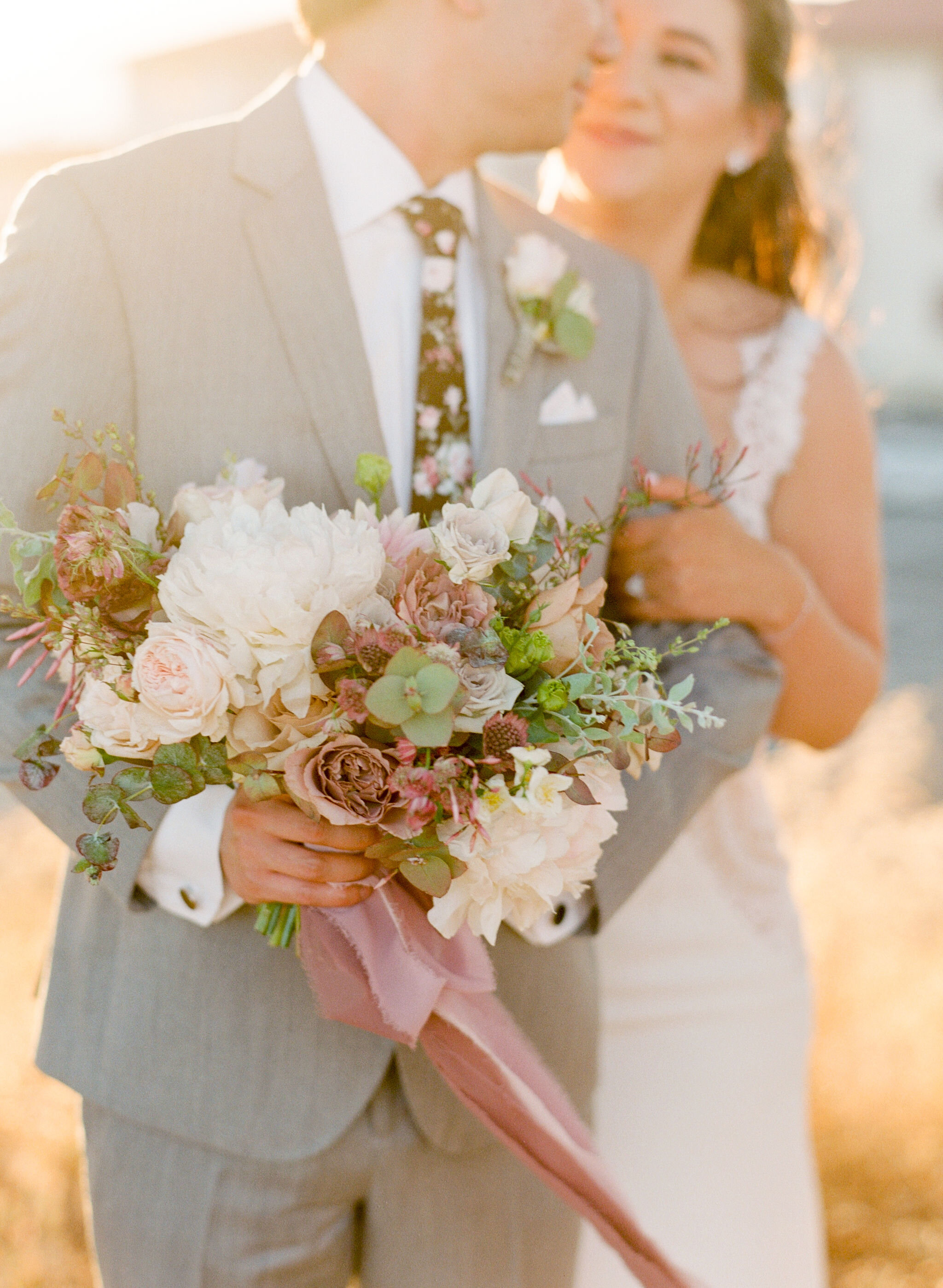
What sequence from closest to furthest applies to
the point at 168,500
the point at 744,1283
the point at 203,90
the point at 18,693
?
the point at 18,693, the point at 168,500, the point at 744,1283, the point at 203,90

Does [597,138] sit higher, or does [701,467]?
[597,138]

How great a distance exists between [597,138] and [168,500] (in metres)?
1.56

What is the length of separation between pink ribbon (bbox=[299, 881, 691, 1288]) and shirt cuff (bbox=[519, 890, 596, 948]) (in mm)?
271

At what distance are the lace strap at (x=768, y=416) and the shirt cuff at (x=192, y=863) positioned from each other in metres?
1.44

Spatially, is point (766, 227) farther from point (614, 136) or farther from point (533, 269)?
point (533, 269)

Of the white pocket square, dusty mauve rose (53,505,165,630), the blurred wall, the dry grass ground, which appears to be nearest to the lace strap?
the white pocket square

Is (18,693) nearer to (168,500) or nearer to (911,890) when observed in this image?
(168,500)

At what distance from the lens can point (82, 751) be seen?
1350mm

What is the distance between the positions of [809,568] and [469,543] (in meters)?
1.57

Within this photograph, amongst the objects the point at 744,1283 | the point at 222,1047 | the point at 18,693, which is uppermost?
the point at 18,693

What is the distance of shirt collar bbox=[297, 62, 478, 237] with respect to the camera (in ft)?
6.25

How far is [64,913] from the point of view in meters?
1.94

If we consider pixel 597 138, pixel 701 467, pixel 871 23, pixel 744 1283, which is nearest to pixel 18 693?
pixel 701 467

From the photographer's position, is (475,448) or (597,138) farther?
(597,138)
